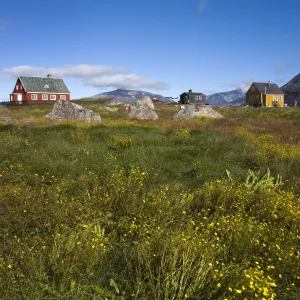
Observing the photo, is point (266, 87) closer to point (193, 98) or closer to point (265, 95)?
point (265, 95)

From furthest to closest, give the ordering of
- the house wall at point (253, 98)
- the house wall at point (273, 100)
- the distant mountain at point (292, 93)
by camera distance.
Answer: the distant mountain at point (292, 93) → the house wall at point (253, 98) → the house wall at point (273, 100)

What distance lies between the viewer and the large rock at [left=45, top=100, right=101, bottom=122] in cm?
2666

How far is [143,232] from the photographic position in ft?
15.8

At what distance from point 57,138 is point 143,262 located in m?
9.84

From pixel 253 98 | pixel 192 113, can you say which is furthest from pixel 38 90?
Result: pixel 253 98

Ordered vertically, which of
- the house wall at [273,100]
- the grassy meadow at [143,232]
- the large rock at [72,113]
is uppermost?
the house wall at [273,100]

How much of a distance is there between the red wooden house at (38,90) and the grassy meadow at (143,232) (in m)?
60.2

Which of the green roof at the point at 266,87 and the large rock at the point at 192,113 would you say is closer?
the large rock at the point at 192,113

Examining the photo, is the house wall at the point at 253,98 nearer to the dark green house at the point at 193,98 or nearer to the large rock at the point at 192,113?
the dark green house at the point at 193,98

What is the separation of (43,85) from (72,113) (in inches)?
1765

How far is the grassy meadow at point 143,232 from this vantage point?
3459mm

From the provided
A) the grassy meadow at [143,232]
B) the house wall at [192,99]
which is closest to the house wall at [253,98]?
the house wall at [192,99]

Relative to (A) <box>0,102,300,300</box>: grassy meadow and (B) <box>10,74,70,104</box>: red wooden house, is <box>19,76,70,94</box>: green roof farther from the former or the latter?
(A) <box>0,102,300,300</box>: grassy meadow

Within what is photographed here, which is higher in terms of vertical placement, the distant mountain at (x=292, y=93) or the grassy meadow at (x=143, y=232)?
the distant mountain at (x=292, y=93)
